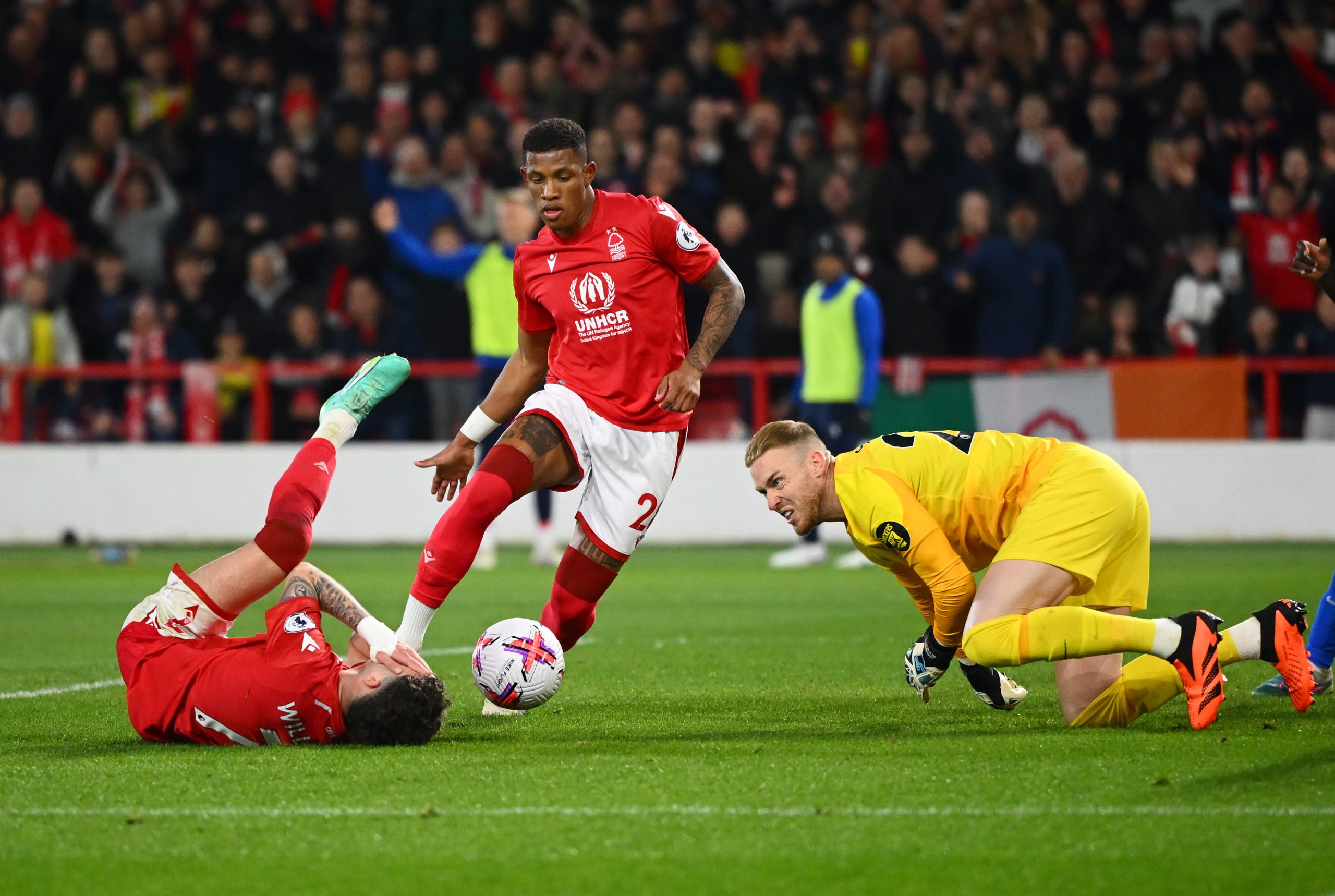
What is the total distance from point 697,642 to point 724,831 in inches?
174

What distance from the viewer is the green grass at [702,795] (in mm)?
3689

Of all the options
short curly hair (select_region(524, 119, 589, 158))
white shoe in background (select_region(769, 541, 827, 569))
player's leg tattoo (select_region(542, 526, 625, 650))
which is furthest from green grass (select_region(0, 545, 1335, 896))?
white shoe in background (select_region(769, 541, 827, 569))

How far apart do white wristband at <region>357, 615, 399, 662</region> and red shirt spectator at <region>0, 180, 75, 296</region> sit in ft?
37.9

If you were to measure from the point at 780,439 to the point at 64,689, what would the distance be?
334cm

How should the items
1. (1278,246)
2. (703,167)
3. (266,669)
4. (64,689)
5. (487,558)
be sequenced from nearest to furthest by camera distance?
(266,669)
(64,689)
(487,558)
(1278,246)
(703,167)

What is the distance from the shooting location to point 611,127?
16297 mm

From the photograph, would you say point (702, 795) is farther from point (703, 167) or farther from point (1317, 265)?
point (703, 167)

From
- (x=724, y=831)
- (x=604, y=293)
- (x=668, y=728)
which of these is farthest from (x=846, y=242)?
(x=724, y=831)

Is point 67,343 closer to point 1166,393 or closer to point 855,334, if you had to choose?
point 855,334

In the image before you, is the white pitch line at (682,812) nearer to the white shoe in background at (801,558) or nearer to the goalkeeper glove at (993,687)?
the goalkeeper glove at (993,687)

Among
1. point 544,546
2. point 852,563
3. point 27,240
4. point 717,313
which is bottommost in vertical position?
point 852,563

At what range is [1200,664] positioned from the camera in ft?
17.1

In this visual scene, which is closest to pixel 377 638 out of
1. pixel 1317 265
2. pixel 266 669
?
pixel 266 669

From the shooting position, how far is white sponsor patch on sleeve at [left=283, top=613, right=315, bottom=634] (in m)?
5.33
